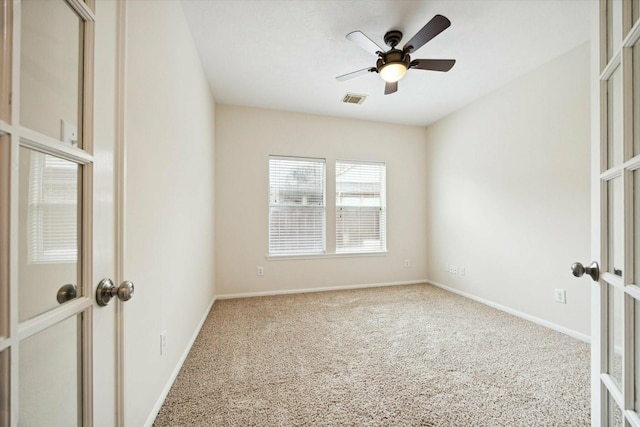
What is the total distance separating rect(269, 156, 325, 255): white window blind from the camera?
392 cm

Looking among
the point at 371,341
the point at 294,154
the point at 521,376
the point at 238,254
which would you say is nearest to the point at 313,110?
the point at 294,154

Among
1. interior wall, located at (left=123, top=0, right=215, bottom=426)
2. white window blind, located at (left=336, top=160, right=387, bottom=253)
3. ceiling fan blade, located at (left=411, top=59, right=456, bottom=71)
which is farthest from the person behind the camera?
white window blind, located at (left=336, top=160, right=387, bottom=253)

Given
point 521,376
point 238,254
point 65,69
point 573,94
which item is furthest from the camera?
point 238,254

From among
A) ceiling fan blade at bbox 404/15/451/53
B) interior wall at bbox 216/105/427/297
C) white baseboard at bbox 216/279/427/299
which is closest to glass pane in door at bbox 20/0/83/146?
ceiling fan blade at bbox 404/15/451/53

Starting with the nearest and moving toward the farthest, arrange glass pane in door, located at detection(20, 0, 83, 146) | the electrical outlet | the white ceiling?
1. glass pane in door, located at detection(20, 0, 83, 146)
2. the electrical outlet
3. the white ceiling

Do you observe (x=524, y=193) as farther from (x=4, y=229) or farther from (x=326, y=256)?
(x=4, y=229)

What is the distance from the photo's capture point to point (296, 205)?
3992 mm

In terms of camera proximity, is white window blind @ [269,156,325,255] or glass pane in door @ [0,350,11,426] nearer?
glass pane in door @ [0,350,11,426]

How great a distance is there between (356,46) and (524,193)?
2.40 meters

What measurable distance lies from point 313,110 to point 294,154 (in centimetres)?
70

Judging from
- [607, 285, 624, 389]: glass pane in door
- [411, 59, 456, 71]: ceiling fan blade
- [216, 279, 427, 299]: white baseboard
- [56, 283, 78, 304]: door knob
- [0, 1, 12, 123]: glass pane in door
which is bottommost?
[216, 279, 427, 299]: white baseboard

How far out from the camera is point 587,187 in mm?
2387

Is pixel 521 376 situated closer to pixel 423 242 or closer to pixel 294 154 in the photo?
pixel 423 242

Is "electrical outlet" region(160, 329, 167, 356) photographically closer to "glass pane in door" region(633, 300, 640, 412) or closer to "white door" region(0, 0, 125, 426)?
"white door" region(0, 0, 125, 426)
